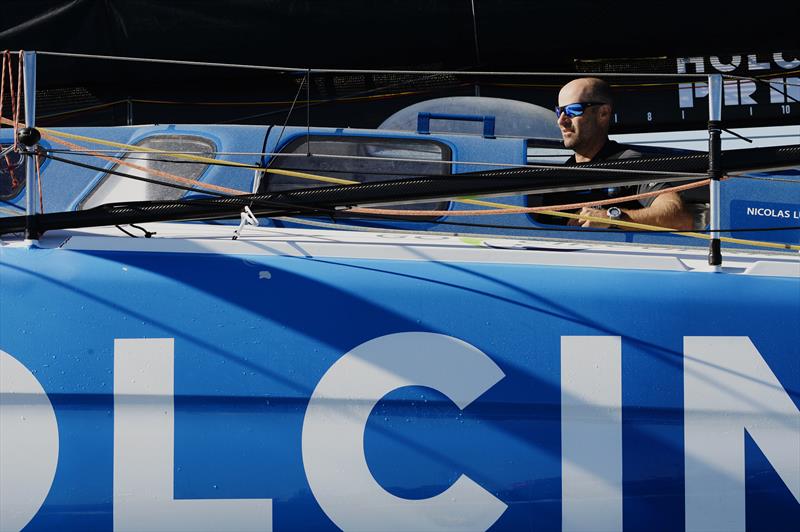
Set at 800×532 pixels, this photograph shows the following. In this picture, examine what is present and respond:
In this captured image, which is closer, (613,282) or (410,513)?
(410,513)

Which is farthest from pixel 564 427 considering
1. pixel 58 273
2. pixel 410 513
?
pixel 58 273

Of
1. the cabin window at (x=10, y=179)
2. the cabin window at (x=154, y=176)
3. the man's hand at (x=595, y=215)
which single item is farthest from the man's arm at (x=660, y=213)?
the cabin window at (x=10, y=179)

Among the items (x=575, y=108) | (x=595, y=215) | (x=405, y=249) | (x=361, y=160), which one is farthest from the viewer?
(x=575, y=108)

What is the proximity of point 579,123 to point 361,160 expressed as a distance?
0.76m

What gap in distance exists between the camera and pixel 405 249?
8.43 ft

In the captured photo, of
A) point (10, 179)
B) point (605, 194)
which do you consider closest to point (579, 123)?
point (605, 194)

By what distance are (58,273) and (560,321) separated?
123cm

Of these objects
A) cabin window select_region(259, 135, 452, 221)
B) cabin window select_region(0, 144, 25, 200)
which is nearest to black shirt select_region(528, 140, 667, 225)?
cabin window select_region(259, 135, 452, 221)

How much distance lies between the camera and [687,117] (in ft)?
12.6

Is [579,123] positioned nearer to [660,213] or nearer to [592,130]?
[592,130]

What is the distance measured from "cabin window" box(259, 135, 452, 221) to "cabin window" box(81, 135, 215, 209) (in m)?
0.25

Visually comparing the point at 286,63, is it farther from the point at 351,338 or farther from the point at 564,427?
the point at 564,427

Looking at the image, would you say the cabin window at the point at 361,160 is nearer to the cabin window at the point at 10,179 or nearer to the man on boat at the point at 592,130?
the man on boat at the point at 592,130

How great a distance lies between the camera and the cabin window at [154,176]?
3.16 metres
